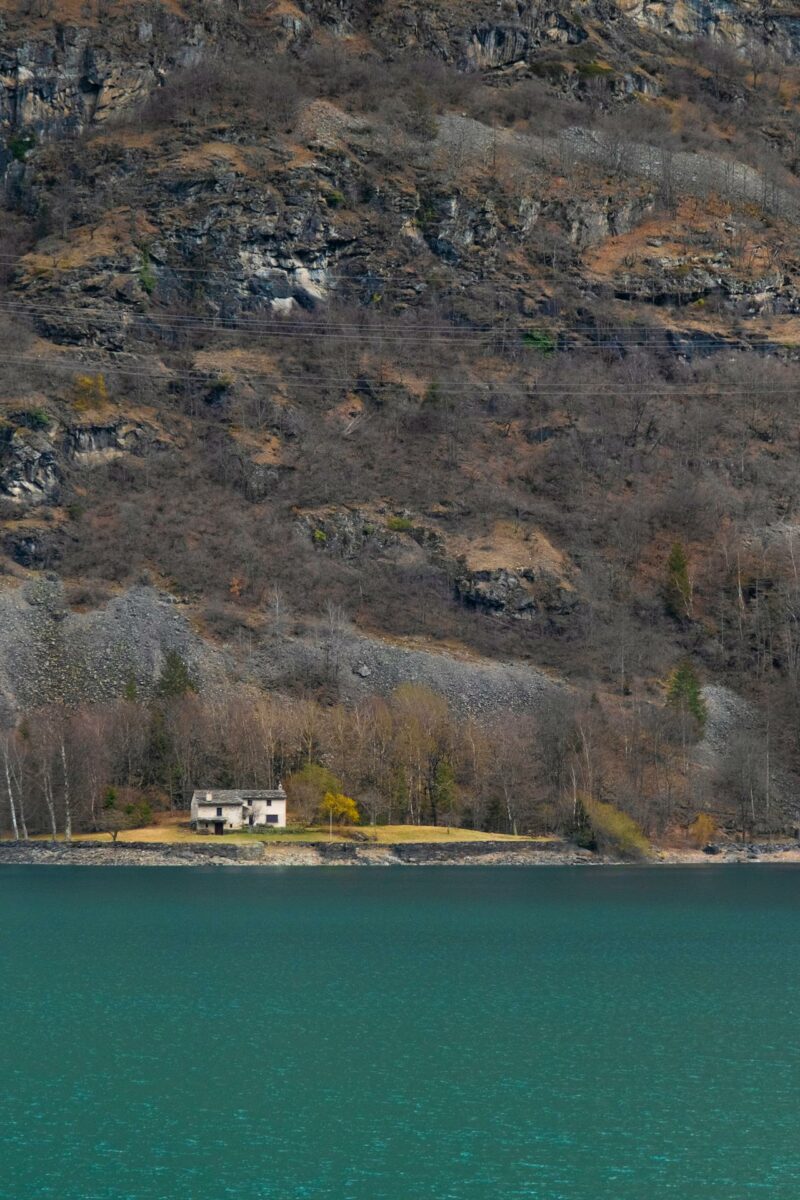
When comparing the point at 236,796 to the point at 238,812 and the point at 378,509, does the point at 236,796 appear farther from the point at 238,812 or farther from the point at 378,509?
the point at 378,509

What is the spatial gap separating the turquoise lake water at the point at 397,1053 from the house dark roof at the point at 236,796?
30637 millimetres

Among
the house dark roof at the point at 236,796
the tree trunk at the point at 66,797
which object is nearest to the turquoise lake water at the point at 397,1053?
the tree trunk at the point at 66,797

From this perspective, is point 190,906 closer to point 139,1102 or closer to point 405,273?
point 139,1102

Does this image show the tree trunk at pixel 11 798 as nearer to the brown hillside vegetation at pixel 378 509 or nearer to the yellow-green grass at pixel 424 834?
the brown hillside vegetation at pixel 378 509

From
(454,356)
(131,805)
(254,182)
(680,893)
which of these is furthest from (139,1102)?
(254,182)

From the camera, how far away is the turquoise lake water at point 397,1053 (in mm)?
34312

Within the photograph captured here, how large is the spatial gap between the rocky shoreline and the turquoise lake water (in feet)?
85.5

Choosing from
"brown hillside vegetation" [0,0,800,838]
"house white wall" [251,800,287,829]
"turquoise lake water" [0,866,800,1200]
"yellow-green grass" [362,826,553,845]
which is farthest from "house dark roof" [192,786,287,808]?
"turquoise lake water" [0,866,800,1200]

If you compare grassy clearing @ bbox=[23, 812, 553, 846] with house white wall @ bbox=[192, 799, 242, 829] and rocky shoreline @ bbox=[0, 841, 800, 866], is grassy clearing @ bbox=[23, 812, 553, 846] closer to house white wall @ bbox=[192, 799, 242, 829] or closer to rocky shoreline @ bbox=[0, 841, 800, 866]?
rocky shoreline @ bbox=[0, 841, 800, 866]

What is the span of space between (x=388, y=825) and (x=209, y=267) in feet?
304

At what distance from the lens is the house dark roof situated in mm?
115250

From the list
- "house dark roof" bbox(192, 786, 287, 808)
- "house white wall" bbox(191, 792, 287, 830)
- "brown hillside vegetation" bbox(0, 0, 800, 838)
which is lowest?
"house white wall" bbox(191, 792, 287, 830)

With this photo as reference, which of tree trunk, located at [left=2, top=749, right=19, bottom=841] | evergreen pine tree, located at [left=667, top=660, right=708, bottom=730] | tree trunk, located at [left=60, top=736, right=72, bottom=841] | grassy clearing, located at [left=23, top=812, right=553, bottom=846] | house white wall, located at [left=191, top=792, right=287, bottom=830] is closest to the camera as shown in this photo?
grassy clearing, located at [left=23, top=812, right=553, bottom=846]

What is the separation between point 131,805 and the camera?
4624 inches
